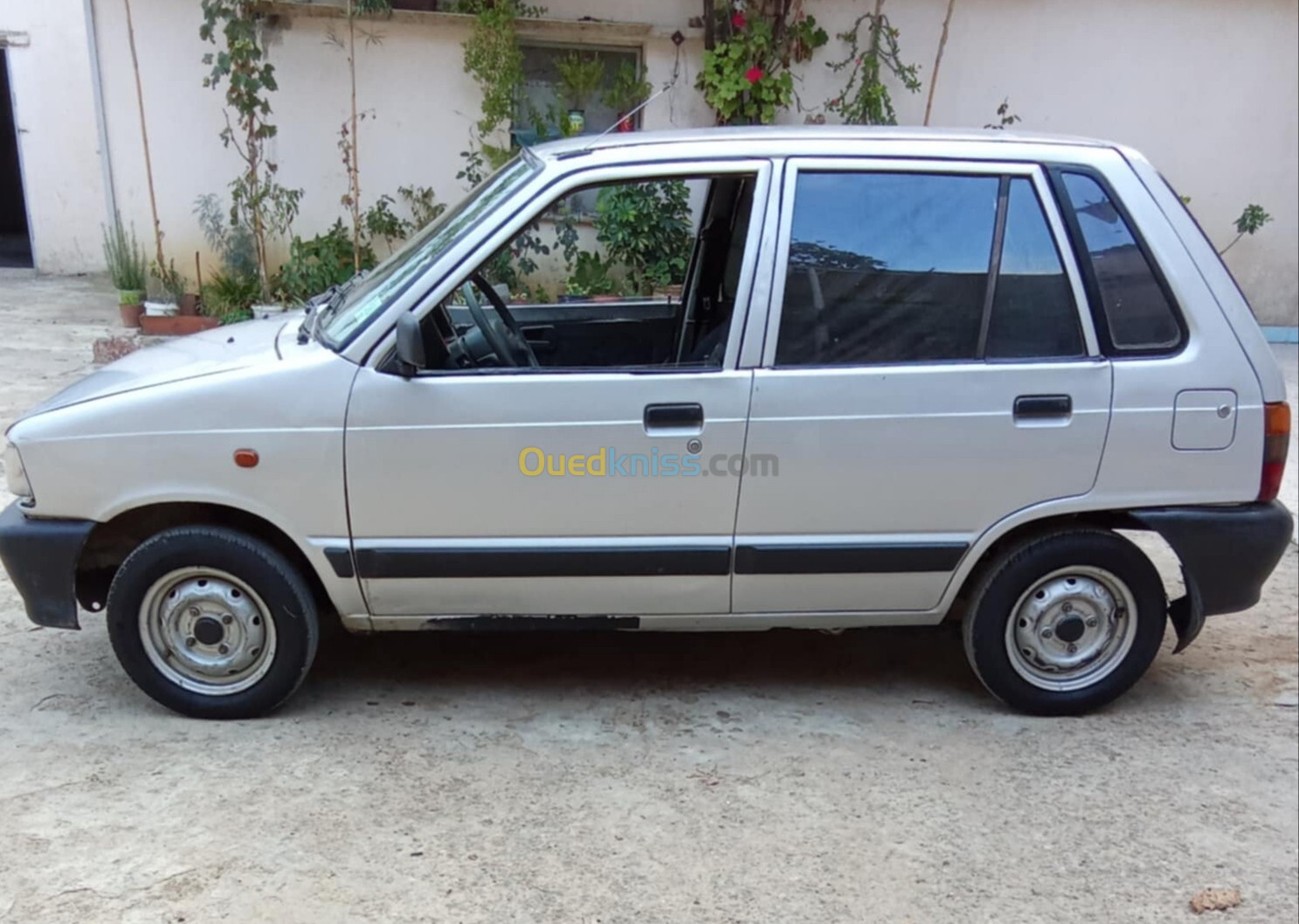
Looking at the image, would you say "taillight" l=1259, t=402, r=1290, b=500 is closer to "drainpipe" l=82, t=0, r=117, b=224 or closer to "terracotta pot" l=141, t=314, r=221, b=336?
"terracotta pot" l=141, t=314, r=221, b=336

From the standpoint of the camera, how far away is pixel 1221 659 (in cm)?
425

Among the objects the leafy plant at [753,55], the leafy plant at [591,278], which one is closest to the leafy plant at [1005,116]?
the leafy plant at [753,55]

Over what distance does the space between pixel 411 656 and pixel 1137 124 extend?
820 centimetres

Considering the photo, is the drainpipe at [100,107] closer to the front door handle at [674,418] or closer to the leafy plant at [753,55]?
the leafy plant at [753,55]

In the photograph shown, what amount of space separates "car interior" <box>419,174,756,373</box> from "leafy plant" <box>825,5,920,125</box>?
470 centimetres

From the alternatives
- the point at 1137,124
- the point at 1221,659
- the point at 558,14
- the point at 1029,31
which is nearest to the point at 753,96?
the point at 558,14

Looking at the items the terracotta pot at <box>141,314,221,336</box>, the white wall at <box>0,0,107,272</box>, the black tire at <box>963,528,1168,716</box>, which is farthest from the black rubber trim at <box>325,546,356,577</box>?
the terracotta pot at <box>141,314,221,336</box>

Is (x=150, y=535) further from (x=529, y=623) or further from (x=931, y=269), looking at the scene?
(x=931, y=269)

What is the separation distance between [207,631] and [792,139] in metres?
2.53

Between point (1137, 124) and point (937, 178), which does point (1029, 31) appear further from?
point (937, 178)

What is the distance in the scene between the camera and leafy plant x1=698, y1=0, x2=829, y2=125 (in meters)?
8.11

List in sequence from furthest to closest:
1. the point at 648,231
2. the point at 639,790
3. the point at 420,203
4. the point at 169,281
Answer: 1. the point at 420,203
2. the point at 169,281
3. the point at 648,231
4. the point at 639,790

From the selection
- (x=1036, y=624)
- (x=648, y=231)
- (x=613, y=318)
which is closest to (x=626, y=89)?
(x=648, y=231)

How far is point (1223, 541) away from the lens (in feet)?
11.5
